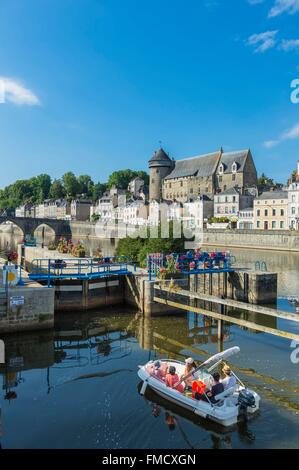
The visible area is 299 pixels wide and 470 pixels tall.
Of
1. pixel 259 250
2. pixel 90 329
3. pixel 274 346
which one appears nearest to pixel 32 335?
pixel 90 329

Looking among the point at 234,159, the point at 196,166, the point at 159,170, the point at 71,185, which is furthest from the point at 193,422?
the point at 71,185

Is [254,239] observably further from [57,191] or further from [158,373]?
[57,191]

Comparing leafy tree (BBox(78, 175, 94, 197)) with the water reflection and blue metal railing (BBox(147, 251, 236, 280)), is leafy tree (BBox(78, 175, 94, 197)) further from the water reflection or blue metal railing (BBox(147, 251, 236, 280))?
the water reflection

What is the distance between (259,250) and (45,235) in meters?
79.3

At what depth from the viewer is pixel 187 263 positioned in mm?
24969

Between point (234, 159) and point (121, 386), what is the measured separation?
9508 cm

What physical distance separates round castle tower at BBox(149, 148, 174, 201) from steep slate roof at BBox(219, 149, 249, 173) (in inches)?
780

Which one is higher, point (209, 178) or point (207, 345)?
point (209, 178)

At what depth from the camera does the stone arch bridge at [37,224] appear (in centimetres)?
9686

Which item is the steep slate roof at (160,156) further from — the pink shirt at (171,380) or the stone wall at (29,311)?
the pink shirt at (171,380)

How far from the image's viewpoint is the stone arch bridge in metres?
96.9

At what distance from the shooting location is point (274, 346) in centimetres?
1700

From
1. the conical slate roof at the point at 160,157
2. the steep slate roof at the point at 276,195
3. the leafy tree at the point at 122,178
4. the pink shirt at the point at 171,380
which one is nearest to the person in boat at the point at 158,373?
the pink shirt at the point at 171,380
